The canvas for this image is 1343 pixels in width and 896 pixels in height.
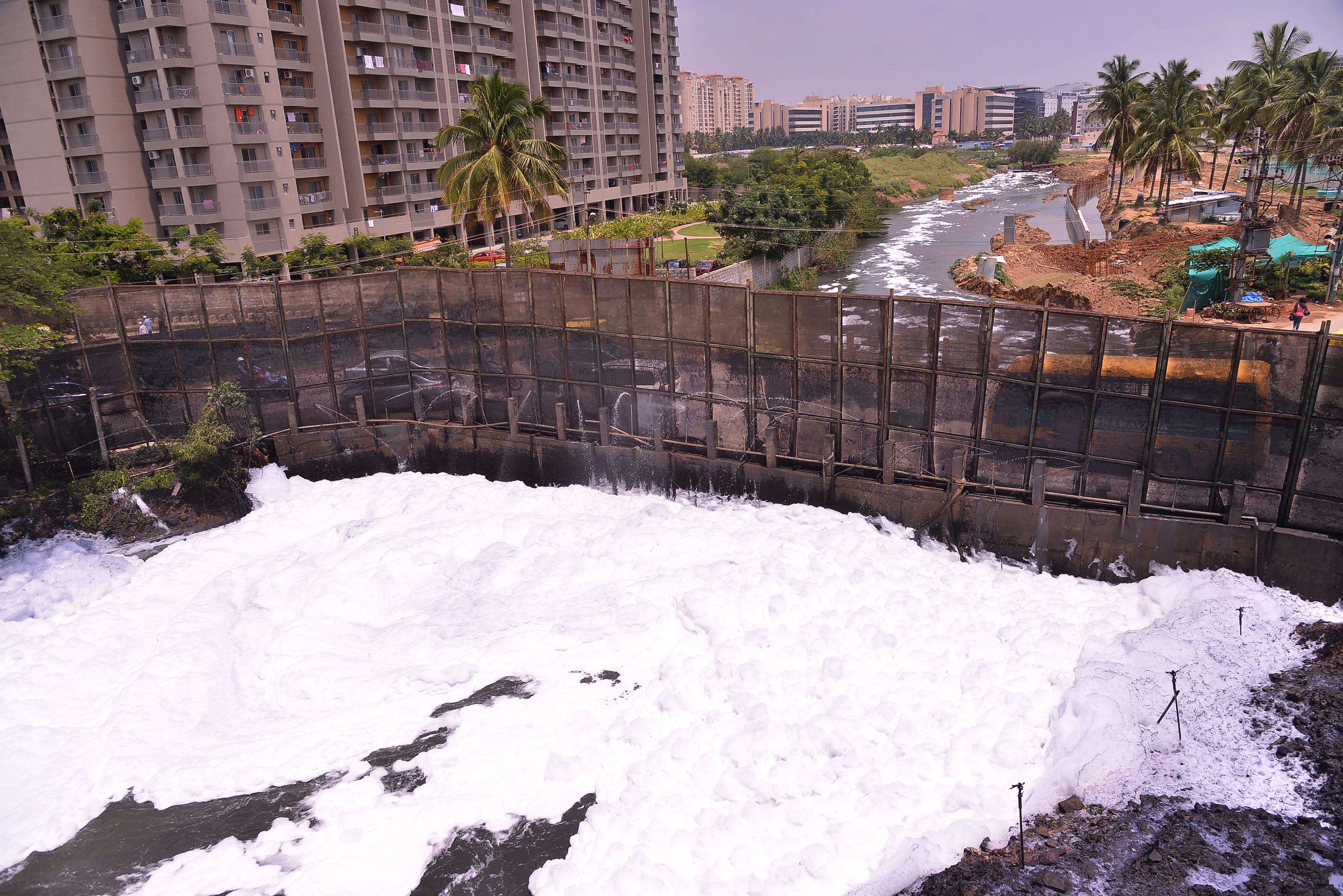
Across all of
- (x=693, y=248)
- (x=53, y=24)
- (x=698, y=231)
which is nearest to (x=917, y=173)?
(x=698, y=231)

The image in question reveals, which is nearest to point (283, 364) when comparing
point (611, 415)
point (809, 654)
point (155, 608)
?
point (155, 608)

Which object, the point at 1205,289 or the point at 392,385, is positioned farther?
the point at 1205,289

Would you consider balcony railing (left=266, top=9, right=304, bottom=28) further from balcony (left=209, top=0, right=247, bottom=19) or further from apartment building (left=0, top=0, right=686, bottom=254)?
balcony (left=209, top=0, right=247, bottom=19)

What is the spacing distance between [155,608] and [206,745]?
5164 millimetres

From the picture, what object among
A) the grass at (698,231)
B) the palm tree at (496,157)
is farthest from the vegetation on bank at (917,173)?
the palm tree at (496,157)

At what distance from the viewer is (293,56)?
5438 cm

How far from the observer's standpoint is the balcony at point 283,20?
51844mm

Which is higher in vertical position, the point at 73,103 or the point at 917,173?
the point at 73,103

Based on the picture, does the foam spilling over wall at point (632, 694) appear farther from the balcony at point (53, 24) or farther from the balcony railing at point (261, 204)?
the balcony at point (53, 24)

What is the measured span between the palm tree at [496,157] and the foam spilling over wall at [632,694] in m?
17.5

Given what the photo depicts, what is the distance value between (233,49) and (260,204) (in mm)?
8566

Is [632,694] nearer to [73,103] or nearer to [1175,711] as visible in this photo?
[1175,711]

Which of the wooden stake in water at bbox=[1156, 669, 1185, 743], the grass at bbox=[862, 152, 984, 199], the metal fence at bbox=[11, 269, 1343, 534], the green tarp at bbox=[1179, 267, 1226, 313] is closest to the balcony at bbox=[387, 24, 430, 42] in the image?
the metal fence at bbox=[11, 269, 1343, 534]

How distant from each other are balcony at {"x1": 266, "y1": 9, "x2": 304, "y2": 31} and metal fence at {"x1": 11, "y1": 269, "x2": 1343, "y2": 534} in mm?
37433
